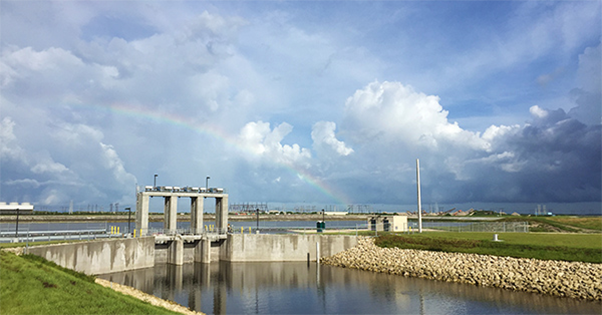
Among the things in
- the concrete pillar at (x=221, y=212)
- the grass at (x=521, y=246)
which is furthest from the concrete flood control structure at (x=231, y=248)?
the grass at (x=521, y=246)

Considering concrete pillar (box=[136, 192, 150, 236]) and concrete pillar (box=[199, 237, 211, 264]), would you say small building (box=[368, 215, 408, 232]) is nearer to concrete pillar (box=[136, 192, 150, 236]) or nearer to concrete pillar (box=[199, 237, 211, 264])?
concrete pillar (box=[199, 237, 211, 264])

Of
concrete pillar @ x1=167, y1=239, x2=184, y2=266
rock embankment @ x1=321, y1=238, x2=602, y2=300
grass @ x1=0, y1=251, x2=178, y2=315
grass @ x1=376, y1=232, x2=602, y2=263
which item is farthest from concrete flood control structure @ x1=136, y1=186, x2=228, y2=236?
grass @ x1=0, y1=251, x2=178, y2=315

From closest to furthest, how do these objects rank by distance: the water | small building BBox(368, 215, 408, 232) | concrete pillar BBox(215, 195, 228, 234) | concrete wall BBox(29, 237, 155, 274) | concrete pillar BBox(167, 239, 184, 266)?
the water < concrete wall BBox(29, 237, 155, 274) < concrete pillar BBox(167, 239, 184, 266) < concrete pillar BBox(215, 195, 228, 234) < small building BBox(368, 215, 408, 232)

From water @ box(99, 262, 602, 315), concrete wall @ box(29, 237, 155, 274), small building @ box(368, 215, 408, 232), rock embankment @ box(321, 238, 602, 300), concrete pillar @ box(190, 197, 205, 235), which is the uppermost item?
concrete pillar @ box(190, 197, 205, 235)

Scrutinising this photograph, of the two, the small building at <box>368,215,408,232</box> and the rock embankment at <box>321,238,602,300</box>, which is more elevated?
the small building at <box>368,215,408,232</box>

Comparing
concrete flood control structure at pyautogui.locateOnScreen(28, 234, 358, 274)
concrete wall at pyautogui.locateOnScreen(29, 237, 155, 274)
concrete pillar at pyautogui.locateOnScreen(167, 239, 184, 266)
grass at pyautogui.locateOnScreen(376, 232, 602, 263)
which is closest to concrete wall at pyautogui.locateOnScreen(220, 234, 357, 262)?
concrete flood control structure at pyautogui.locateOnScreen(28, 234, 358, 274)

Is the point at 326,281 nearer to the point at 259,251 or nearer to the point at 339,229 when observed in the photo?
the point at 259,251

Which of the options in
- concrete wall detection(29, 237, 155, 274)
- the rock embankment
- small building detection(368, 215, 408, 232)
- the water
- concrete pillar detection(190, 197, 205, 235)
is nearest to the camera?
the water

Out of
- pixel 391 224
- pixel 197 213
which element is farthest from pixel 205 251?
pixel 391 224

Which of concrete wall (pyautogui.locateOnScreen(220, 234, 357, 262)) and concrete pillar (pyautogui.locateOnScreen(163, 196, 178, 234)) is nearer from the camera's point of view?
concrete pillar (pyautogui.locateOnScreen(163, 196, 178, 234))

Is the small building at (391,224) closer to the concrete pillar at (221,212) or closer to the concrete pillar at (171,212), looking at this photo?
the concrete pillar at (221,212)

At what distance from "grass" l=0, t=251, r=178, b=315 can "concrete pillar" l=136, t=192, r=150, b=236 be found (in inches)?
1418

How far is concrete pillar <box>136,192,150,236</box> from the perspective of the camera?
5919cm

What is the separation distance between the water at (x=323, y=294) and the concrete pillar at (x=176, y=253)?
8.35 ft
